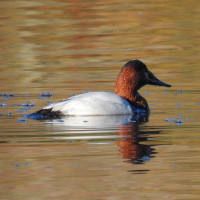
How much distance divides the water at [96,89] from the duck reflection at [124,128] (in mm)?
13

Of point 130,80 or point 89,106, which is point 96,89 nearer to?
point 130,80

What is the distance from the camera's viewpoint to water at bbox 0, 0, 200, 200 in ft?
22.0

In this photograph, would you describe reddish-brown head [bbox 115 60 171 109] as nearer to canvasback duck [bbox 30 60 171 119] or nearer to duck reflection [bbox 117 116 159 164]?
canvasback duck [bbox 30 60 171 119]

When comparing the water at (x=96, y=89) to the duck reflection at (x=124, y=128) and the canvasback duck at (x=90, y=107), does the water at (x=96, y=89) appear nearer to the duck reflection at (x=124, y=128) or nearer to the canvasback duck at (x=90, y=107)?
the duck reflection at (x=124, y=128)

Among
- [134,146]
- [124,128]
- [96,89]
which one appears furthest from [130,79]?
[134,146]

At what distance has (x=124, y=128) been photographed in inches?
367

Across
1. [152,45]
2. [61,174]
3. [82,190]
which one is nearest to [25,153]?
[61,174]

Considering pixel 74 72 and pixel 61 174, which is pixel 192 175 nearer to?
pixel 61 174

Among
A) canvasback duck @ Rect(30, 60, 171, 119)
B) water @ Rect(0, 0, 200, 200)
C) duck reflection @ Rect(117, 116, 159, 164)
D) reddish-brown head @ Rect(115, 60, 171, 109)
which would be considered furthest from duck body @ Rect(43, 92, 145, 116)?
reddish-brown head @ Rect(115, 60, 171, 109)

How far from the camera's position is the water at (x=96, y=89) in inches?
264

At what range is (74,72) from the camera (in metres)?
13.9

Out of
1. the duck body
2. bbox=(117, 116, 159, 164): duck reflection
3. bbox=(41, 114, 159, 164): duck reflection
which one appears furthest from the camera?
the duck body

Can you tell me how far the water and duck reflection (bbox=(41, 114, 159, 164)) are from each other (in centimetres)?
1

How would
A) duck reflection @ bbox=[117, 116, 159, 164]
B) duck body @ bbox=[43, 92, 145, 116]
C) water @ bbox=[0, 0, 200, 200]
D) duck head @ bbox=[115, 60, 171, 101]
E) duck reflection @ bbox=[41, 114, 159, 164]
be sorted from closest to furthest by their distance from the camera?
water @ bbox=[0, 0, 200, 200]
duck reflection @ bbox=[117, 116, 159, 164]
duck reflection @ bbox=[41, 114, 159, 164]
duck body @ bbox=[43, 92, 145, 116]
duck head @ bbox=[115, 60, 171, 101]
